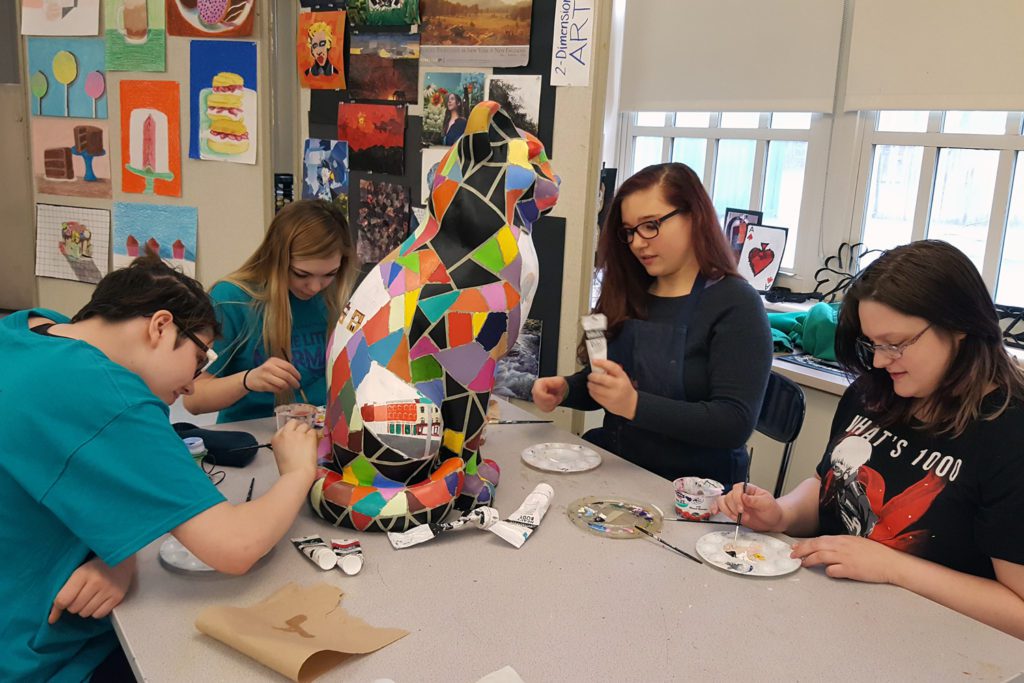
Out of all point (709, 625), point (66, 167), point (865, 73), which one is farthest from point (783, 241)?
point (66, 167)

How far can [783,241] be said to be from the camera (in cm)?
309

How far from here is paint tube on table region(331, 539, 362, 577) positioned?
1.18 meters

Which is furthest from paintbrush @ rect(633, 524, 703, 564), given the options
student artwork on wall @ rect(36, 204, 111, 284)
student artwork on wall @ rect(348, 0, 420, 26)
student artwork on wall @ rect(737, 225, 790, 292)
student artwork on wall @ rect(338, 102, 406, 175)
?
student artwork on wall @ rect(36, 204, 111, 284)

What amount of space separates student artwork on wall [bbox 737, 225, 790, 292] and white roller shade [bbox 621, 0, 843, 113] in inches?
18.1

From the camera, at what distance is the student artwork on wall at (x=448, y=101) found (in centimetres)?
221

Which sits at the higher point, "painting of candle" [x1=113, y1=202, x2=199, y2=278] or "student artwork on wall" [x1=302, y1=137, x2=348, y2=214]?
"student artwork on wall" [x1=302, y1=137, x2=348, y2=214]

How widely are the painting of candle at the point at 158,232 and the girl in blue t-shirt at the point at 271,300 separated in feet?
3.20

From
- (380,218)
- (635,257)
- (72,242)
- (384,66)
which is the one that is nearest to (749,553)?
(635,257)

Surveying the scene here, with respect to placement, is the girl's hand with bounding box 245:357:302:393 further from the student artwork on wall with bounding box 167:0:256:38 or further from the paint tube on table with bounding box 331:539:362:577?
the student artwork on wall with bounding box 167:0:256:38

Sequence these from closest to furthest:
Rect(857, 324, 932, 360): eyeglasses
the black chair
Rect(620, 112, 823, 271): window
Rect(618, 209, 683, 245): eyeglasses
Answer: Rect(857, 324, 932, 360): eyeglasses → Rect(618, 209, 683, 245): eyeglasses → the black chair → Rect(620, 112, 823, 271): window

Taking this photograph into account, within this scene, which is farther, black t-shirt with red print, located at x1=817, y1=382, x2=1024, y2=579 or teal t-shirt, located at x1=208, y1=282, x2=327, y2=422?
teal t-shirt, located at x1=208, y1=282, x2=327, y2=422

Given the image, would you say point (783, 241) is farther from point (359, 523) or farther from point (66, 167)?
point (66, 167)

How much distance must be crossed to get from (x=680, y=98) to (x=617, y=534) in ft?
7.83

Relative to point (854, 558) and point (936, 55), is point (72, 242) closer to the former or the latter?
point (854, 558)
